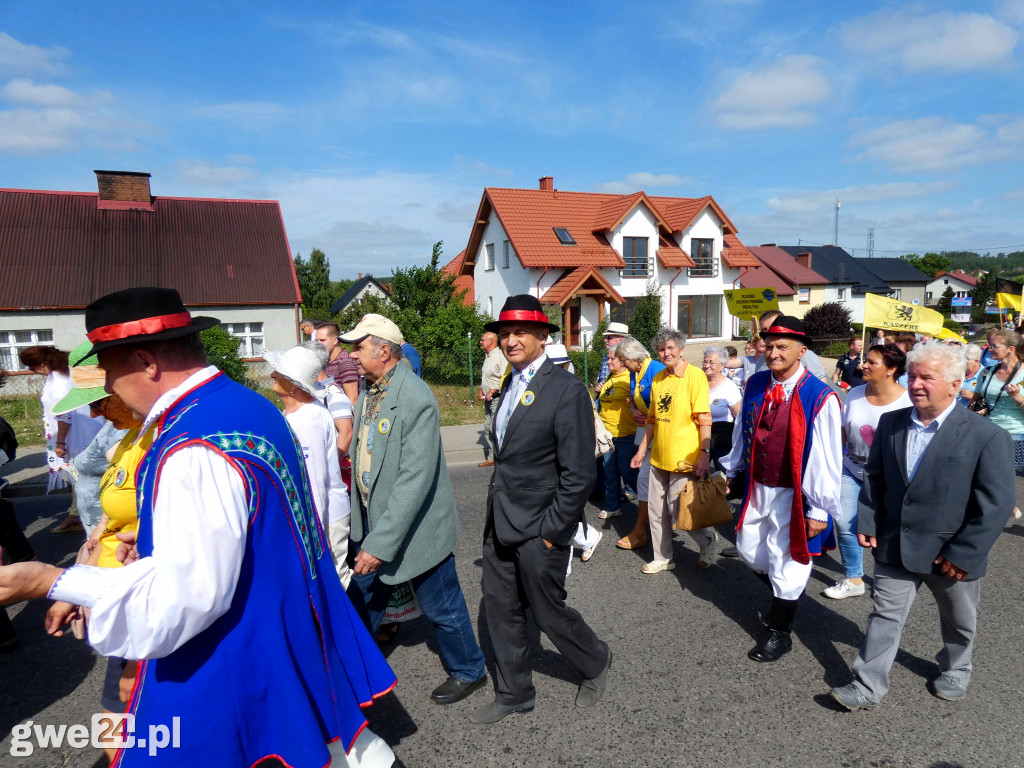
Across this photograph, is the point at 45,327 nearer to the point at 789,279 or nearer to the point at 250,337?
the point at 250,337

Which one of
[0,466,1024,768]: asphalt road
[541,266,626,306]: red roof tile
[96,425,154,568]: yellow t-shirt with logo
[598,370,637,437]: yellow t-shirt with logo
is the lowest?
[0,466,1024,768]: asphalt road

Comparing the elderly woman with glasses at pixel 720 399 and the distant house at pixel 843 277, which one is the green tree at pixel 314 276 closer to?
the distant house at pixel 843 277

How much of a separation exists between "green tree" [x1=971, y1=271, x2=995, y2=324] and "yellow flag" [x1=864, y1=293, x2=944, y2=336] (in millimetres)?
58818

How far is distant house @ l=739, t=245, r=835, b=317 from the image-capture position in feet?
142

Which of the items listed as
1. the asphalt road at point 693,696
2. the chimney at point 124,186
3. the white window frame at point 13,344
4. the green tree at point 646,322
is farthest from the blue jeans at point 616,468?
the chimney at point 124,186

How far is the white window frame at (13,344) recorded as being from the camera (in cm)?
1914

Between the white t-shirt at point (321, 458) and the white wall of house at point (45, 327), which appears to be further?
the white wall of house at point (45, 327)

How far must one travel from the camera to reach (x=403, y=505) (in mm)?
2943

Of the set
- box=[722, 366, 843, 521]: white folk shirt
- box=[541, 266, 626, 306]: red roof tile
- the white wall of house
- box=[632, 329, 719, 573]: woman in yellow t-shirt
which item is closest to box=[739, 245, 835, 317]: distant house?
box=[541, 266, 626, 306]: red roof tile

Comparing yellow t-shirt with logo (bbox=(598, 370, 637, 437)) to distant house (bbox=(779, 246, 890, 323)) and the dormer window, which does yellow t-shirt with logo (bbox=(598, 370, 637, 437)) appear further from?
distant house (bbox=(779, 246, 890, 323))

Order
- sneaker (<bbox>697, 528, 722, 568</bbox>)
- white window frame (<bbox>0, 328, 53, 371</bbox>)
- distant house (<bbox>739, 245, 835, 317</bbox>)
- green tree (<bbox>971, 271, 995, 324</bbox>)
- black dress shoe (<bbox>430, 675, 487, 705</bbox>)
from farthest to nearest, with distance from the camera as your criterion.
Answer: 1. green tree (<bbox>971, 271, 995, 324</bbox>)
2. distant house (<bbox>739, 245, 835, 317</bbox>)
3. white window frame (<bbox>0, 328, 53, 371</bbox>)
4. sneaker (<bbox>697, 528, 722, 568</bbox>)
5. black dress shoe (<bbox>430, 675, 487, 705</bbox>)

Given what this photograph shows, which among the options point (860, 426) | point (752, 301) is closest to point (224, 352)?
point (752, 301)

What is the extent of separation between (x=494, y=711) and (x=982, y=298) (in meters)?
69.0

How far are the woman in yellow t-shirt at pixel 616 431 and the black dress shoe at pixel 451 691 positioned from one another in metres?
3.23
